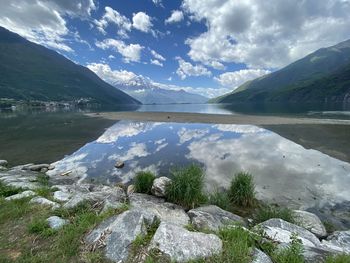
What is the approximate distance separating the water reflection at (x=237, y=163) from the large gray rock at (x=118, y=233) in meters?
10.2

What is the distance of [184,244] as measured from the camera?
5.72m

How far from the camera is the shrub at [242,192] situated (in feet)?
43.3

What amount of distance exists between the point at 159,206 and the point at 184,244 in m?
5.59

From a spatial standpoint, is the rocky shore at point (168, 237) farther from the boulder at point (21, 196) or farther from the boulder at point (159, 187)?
the boulder at point (159, 187)

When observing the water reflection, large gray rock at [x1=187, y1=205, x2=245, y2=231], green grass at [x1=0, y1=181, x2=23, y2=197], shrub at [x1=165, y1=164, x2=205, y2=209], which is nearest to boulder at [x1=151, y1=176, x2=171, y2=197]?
shrub at [x1=165, y1=164, x2=205, y2=209]

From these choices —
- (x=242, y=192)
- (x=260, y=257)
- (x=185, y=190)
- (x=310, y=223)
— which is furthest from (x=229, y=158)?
(x=260, y=257)

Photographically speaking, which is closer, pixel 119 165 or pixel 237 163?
pixel 119 165

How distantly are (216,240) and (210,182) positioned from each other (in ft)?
38.0

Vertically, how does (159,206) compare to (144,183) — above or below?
below

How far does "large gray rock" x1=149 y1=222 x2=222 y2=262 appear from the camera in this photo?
545cm

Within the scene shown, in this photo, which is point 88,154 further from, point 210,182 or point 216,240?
point 216,240

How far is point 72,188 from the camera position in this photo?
A: 13.8m

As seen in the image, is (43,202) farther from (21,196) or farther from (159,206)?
(159,206)

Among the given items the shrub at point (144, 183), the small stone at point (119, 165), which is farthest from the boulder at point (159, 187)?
the small stone at point (119, 165)
